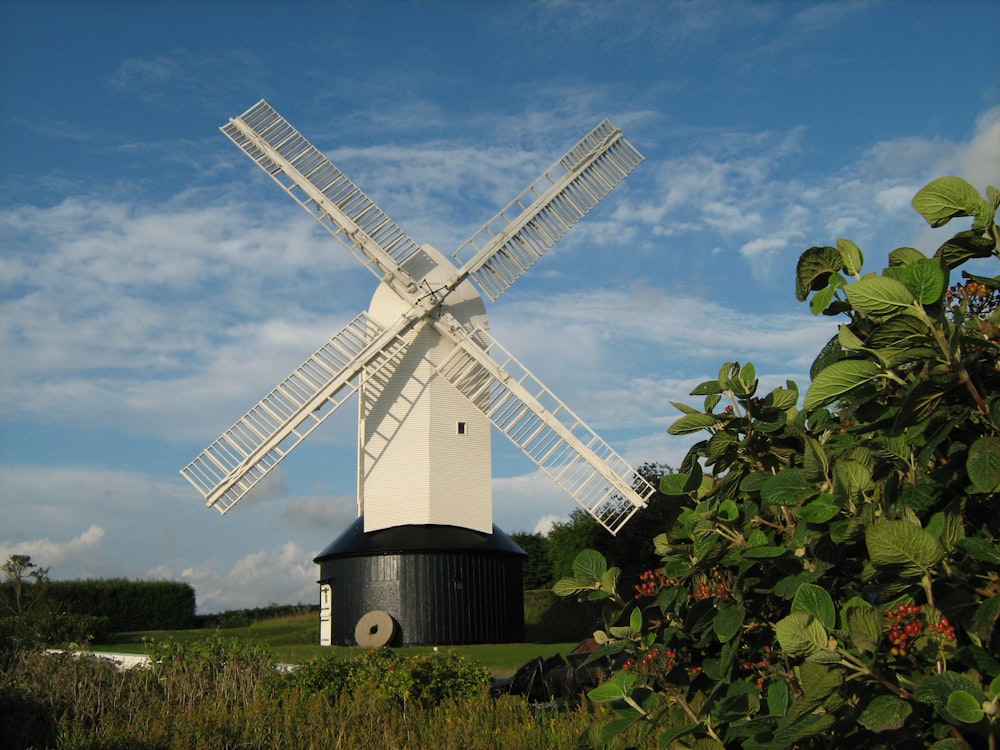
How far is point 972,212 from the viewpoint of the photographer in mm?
2424

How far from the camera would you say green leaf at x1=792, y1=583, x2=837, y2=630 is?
231cm

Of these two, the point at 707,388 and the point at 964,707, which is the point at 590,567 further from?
the point at 964,707

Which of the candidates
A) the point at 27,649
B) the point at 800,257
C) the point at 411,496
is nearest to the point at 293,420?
the point at 411,496

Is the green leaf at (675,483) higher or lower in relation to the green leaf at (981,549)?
higher

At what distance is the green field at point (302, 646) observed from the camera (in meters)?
15.8

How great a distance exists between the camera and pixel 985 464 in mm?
2184

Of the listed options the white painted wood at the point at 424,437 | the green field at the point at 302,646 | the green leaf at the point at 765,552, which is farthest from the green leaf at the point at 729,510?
the white painted wood at the point at 424,437

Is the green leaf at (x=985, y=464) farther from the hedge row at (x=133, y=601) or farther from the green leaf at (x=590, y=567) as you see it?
the hedge row at (x=133, y=601)

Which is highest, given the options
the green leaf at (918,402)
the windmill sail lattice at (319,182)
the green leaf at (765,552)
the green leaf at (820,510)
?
the windmill sail lattice at (319,182)

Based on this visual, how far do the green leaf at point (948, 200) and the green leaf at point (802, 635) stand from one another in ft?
3.83

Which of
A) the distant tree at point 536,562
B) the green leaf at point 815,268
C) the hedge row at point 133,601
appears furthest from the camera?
the distant tree at point 536,562

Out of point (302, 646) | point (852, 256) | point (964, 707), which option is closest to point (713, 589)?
point (964, 707)

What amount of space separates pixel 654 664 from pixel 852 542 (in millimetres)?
950

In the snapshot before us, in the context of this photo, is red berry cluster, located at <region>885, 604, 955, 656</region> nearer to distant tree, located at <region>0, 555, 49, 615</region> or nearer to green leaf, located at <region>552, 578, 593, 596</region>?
green leaf, located at <region>552, 578, 593, 596</region>
